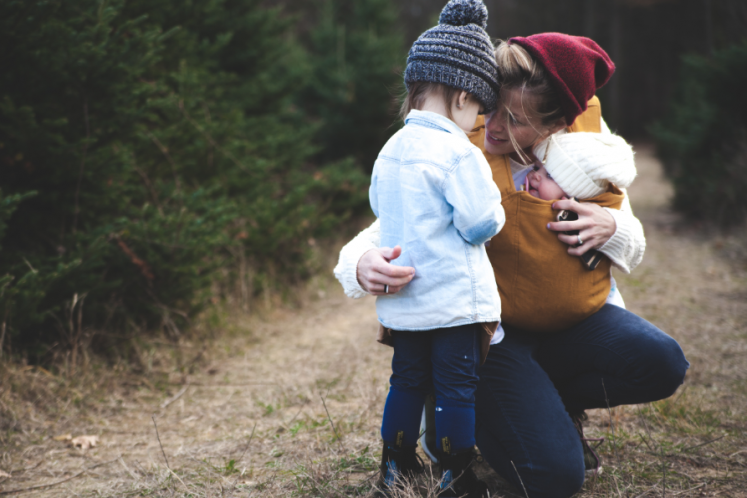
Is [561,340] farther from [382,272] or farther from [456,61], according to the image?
[456,61]

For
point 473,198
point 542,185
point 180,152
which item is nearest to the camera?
point 473,198

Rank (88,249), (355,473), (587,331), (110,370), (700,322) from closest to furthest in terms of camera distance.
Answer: (587,331)
(355,473)
(88,249)
(110,370)
(700,322)

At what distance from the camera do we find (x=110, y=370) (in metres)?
3.19

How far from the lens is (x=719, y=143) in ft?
22.4

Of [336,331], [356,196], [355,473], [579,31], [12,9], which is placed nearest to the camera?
[355,473]

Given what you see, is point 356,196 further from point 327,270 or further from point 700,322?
point 700,322

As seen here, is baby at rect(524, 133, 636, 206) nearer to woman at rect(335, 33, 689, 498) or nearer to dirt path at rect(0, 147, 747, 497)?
woman at rect(335, 33, 689, 498)

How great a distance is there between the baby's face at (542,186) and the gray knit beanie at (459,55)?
37cm

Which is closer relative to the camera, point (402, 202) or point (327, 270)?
point (402, 202)

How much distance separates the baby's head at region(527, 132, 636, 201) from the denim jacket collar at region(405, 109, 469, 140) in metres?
0.39

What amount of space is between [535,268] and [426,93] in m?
0.70

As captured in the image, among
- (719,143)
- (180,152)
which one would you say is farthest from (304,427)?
(719,143)

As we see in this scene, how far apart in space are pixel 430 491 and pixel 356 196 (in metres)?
4.68

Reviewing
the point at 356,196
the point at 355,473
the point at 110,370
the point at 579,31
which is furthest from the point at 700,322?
the point at 579,31
